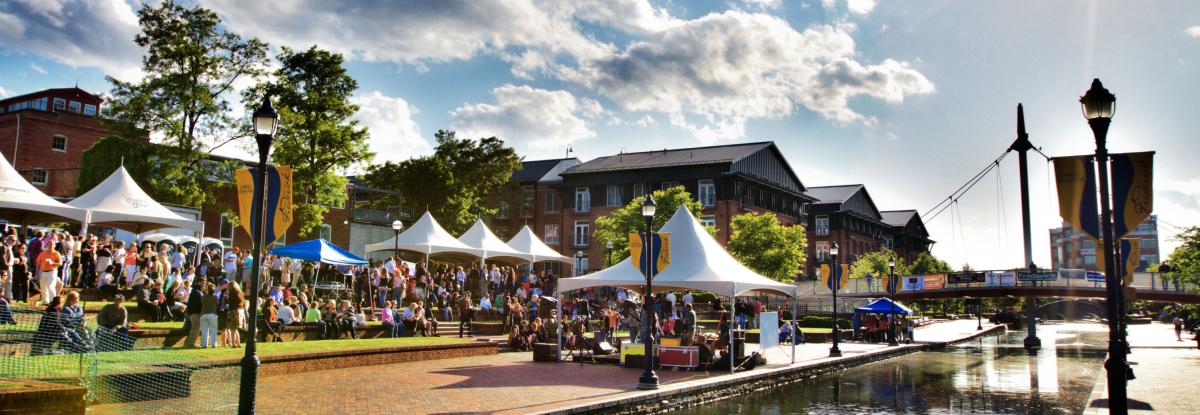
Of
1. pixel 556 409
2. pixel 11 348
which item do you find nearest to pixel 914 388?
pixel 556 409

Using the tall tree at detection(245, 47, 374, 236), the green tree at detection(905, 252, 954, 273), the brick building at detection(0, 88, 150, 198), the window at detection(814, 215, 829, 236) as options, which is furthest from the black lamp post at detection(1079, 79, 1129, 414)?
the green tree at detection(905, 252, 954, 273)

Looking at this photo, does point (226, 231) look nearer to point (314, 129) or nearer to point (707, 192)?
point (314, 129)

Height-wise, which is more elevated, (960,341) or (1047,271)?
(1047,271)

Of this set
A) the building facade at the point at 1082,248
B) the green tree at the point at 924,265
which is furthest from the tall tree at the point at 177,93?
the building facade at the point at 1082,248

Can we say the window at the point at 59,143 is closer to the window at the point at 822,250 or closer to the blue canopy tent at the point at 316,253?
the blue canopy tent at the point at 316,253

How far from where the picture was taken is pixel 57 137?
2163 inches

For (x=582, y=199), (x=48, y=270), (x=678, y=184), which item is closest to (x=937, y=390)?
(x=48, y=270)

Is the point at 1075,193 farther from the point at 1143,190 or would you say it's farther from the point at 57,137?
the point at 57,137

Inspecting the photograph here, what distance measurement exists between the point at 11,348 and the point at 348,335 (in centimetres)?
910

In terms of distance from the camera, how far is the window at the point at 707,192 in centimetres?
5888

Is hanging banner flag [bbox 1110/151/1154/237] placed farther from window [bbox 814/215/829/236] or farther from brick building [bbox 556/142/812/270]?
window [bbox 814/215/829/236]

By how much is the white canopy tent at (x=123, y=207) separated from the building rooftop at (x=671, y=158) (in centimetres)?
4281

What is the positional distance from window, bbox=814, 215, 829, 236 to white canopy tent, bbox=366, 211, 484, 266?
53.0 m

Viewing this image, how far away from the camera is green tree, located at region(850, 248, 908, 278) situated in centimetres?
6925
